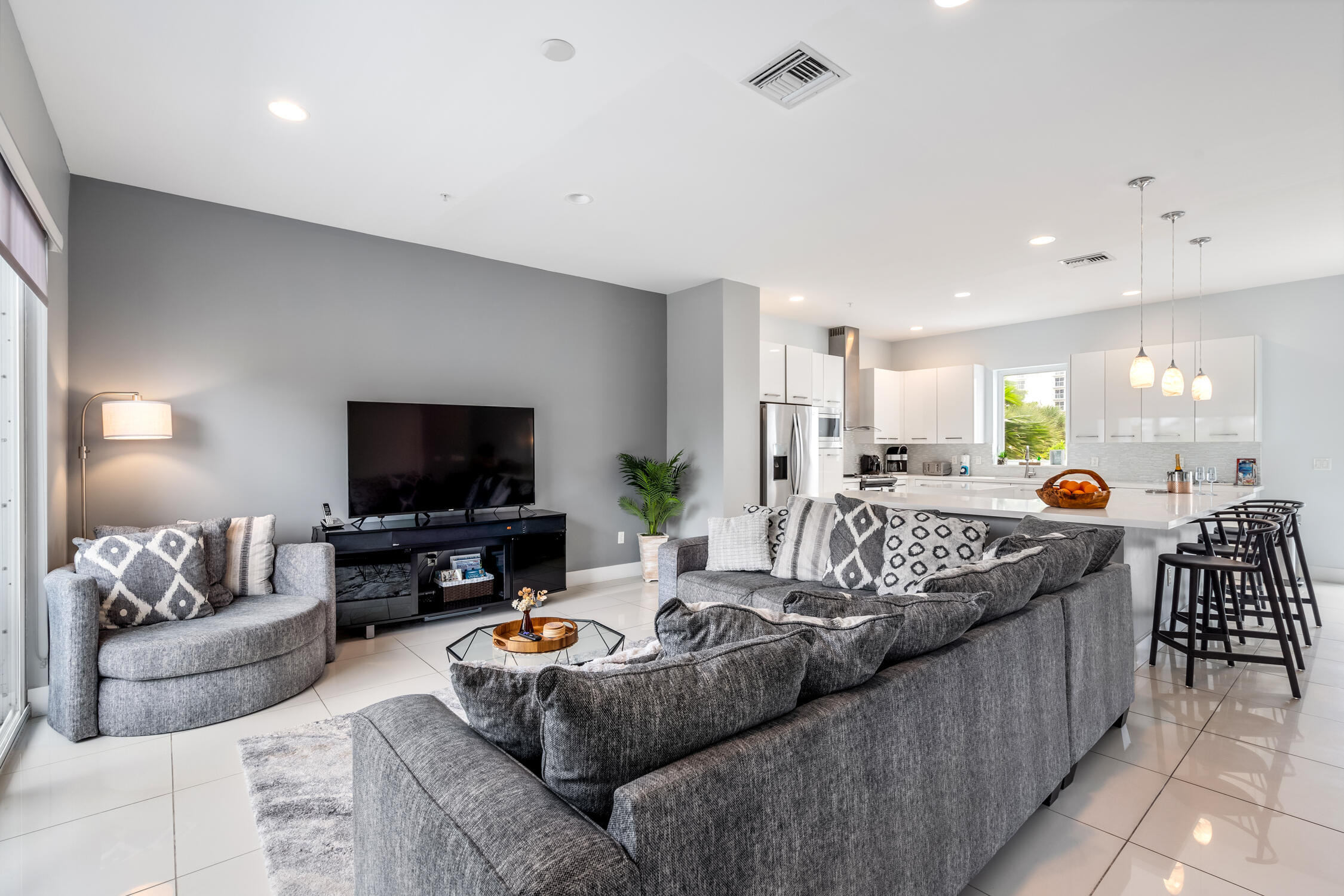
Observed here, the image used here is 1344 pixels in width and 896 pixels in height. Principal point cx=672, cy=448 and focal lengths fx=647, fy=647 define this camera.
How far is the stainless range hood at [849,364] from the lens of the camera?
289 inches

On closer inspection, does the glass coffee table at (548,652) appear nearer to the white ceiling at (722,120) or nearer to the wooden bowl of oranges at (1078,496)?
the white ceiling at (722,120)

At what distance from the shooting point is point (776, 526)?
11.8 feet

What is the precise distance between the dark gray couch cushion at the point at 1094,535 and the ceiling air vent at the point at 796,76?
79.9 inches

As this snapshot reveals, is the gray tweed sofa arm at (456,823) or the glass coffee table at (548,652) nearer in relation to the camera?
the gray tweed sofa arm at (456,823)

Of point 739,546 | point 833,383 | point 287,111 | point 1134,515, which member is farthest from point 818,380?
point 287,111

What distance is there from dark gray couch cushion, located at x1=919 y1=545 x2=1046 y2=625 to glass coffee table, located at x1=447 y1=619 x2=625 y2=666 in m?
1.31

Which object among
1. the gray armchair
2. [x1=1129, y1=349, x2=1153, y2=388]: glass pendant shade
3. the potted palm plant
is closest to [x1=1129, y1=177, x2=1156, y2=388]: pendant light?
[x1=1129, y1=349, x2=1153, y2=388]: glass pendant shade

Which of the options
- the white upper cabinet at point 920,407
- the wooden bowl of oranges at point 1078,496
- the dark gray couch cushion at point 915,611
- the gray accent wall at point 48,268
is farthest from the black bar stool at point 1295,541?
the gray accent wall at point 48,268

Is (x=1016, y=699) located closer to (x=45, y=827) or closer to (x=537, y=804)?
(x=537, y=804)

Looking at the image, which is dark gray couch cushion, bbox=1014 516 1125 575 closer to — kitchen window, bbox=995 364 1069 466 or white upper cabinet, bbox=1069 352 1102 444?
white upper cabinet, bbox=1069 352 1102 444

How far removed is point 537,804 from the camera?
0.94m

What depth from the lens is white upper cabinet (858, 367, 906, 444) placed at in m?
7.65

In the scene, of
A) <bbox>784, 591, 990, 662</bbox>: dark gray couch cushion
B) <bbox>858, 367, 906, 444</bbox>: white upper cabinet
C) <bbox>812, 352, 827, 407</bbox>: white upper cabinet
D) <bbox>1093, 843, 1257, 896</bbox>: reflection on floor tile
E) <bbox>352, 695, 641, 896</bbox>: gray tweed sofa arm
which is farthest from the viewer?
<bbox>858, 367, 906, 444</bbox>: white upper cabinet

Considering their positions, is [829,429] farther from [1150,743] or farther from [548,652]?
[548,652]
